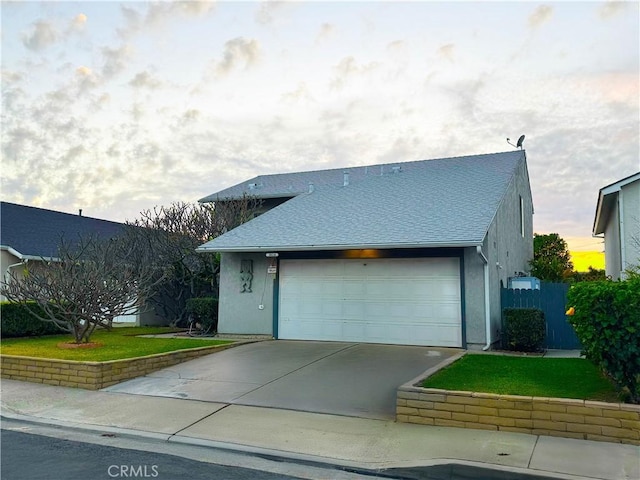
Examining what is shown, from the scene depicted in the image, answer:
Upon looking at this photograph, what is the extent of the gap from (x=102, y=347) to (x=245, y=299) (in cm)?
452

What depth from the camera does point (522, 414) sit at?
675 centimetres

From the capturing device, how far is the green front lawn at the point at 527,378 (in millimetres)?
7402

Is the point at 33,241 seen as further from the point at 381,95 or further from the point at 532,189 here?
the point at 532,189

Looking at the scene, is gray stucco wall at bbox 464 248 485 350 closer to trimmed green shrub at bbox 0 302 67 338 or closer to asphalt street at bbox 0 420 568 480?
asphalt street at bbox 0 420 568 480

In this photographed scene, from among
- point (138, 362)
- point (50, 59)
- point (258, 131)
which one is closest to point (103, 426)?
point (138, 362)

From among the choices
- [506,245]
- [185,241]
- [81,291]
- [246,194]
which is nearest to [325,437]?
[81,291]

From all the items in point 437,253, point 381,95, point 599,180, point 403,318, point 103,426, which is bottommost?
point 103,426

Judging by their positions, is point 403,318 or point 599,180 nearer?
point 403,318

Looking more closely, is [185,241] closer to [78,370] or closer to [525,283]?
[78,370]

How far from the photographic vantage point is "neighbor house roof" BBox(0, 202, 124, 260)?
785 inches

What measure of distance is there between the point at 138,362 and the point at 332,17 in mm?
9210

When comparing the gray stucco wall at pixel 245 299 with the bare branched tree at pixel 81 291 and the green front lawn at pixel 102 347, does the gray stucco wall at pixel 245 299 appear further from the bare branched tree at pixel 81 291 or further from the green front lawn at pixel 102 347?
the bare branched tree at pixel 81 291

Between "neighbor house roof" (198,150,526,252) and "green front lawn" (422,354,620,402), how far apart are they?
312 centimetres

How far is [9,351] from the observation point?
38.5ft
